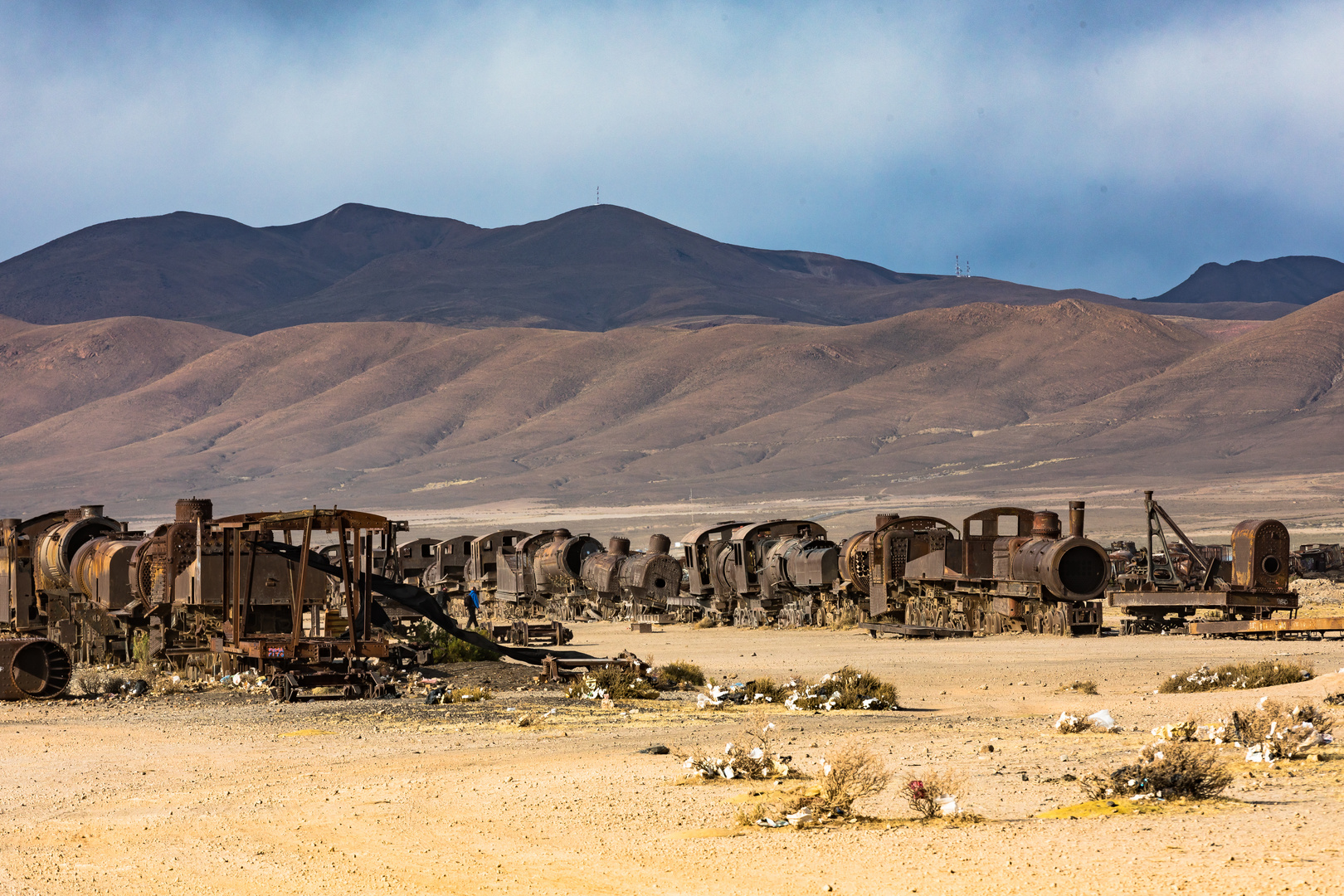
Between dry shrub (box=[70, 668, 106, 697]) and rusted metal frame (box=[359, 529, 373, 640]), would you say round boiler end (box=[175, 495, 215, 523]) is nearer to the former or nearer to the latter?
dry shrub (box=[70, 668, 106, 697])

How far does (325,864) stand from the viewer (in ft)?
29.8

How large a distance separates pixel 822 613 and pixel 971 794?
2568 cm

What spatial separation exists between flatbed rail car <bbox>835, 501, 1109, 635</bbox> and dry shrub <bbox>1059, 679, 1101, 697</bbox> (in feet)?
30.0

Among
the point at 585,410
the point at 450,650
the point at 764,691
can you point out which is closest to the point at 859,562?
the point at 450,650

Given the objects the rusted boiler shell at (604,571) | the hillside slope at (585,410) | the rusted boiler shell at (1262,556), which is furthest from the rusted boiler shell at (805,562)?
the hillside slope at (585,410)

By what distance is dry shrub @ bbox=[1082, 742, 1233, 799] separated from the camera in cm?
989

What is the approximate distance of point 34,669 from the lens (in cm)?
2005

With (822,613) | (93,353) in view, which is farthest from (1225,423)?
(93,353)

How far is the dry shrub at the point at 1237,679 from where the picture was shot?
17.6m

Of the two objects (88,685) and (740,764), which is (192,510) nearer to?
(88,685)

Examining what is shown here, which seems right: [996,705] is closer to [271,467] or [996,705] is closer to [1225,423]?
[1225,423]

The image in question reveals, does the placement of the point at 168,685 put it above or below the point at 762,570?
below

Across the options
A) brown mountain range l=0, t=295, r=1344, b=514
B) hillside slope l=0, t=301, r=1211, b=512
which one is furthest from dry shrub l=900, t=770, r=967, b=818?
hillside slope l=0, t=301, r=1211, b=512

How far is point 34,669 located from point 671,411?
130257mm
